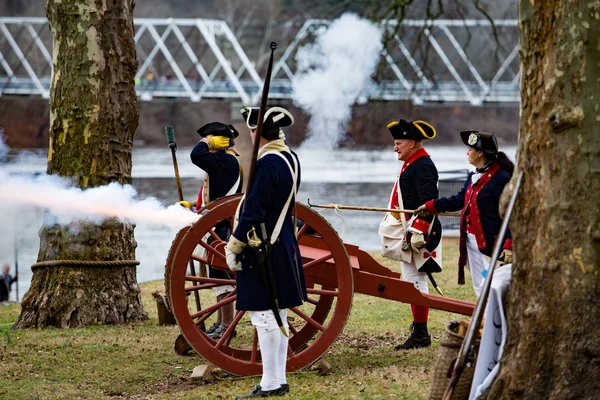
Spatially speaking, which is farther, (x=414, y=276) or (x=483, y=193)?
(x=414, y=276)

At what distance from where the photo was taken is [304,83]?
68.8 ft

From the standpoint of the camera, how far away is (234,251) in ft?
16.9

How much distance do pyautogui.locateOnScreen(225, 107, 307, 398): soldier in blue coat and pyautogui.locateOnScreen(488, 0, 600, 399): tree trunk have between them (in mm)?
1447

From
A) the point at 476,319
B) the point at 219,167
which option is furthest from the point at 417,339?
the point at 476,319

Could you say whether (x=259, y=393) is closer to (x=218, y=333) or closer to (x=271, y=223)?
(x=271, y=223)

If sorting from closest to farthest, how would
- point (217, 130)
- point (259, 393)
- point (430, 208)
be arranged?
point (259, 393), point (430, 208), point (217, 130)

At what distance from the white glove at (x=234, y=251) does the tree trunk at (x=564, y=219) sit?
1.58 meters

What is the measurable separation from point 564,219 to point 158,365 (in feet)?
10.6

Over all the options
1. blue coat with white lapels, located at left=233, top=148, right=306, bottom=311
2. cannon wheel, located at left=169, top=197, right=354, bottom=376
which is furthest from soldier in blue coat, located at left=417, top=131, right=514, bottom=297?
blue coat with white lapels, located at left=233, top=148, right=306, bottom=311

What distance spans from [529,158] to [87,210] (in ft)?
12.9

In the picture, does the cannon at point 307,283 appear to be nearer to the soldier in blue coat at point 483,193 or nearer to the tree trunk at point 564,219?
the soldier in blue coat at point 483,193

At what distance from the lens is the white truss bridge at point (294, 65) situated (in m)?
16.7

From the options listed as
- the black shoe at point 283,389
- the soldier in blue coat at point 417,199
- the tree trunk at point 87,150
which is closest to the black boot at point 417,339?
the soldier in blue coat at point 417,199

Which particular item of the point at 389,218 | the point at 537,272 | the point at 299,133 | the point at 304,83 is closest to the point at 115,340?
the point at 389,218
